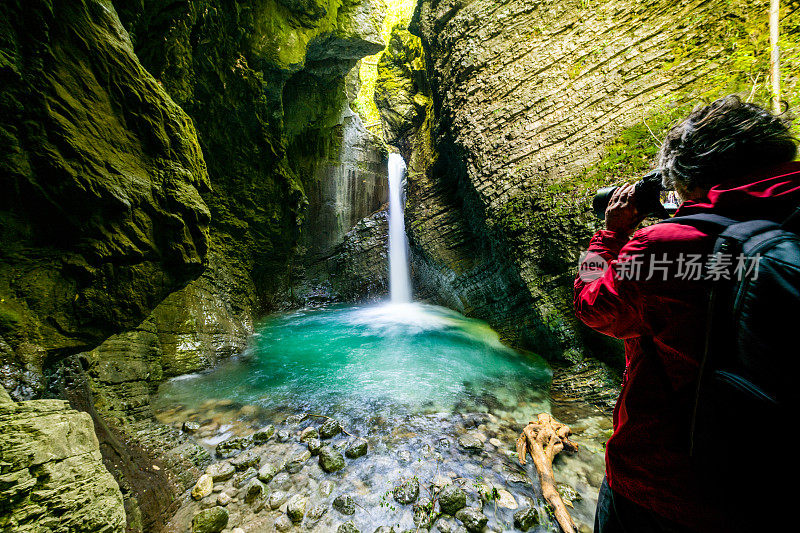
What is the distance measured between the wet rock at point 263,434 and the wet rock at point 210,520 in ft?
3.10

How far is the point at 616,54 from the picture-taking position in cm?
444

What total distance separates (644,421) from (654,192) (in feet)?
3.30

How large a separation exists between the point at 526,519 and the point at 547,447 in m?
0.95

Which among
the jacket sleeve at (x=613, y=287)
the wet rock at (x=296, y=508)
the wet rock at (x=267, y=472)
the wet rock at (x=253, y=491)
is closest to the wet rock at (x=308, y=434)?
the wet rock at (x=267, y=472)

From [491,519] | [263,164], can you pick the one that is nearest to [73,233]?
[491,519]

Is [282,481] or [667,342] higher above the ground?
[667,342]

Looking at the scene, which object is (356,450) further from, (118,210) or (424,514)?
(118,210)

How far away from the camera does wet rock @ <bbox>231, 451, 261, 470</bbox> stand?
2477 millimetres

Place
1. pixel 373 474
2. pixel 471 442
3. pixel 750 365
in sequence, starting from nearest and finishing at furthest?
pixel 750 365, pixel 373 474, pixel 471 442

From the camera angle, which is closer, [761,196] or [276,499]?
[761,196]

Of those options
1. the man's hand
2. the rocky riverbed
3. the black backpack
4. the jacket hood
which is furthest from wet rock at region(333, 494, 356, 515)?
the jacket hood

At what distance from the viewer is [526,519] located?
2039 mm

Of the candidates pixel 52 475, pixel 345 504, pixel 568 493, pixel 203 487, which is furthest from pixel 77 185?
pixel 568 493

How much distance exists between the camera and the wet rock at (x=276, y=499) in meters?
2.12
